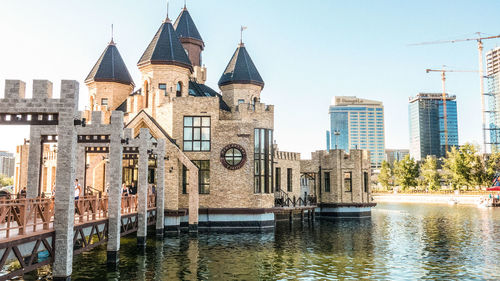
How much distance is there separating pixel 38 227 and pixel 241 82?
27106mm

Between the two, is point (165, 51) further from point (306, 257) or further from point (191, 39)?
point (306, 257)

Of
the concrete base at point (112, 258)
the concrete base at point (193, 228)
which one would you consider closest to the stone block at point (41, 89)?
the concrete base at point (112, 258)

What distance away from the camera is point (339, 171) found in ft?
159

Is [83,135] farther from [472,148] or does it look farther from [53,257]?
[472,148]

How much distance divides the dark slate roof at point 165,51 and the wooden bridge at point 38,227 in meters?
14.5

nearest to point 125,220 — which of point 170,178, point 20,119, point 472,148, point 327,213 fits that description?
point 170,178

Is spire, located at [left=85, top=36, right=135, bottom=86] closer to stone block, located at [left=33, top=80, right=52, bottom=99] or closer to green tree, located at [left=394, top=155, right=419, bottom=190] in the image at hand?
stone block, located at [left=33, top=80, right=52, bottom=99]

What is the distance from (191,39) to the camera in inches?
1913

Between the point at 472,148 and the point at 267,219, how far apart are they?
197 feet

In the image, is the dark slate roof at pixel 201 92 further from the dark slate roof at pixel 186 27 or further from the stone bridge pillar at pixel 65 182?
the stone bridge pillar at pixel 65 182

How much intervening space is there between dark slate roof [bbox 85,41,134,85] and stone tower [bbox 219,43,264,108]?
31.9 feet

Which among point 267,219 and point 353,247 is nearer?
point 353,247

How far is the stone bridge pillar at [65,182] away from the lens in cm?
1418

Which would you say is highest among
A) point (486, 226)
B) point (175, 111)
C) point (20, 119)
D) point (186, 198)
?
point (175, 111)
